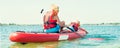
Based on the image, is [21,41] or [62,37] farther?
[62,37]

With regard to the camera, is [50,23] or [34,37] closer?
[34,37]

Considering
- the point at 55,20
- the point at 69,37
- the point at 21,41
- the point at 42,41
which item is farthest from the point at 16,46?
the point at 69,37

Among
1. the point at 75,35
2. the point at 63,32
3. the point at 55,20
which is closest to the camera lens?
the point at 55,20

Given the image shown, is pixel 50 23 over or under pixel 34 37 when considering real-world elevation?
over

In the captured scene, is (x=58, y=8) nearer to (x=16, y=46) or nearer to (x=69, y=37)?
(x=69, y=37)

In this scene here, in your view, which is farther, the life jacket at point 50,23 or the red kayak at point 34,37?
the life jacket at point 50,23

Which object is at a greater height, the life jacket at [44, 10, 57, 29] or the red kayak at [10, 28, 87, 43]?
the life jacket at [44, 10, 57, 29]

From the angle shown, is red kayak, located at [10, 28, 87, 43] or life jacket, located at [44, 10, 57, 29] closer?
red kayak, located at [10, 28, 87, 43]

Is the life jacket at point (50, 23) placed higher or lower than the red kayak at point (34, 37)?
higher

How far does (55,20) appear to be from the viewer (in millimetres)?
13719

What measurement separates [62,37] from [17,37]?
243 centimetres

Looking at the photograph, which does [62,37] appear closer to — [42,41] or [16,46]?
[42,41]

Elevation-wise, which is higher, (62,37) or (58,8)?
(58,8)

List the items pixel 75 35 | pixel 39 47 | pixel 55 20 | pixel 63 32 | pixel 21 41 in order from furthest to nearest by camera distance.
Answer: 1. pixel 75 35
2. pixel 63 32
3. pixel 55 20
4. pixel 21 41
5. pixel 39 47
